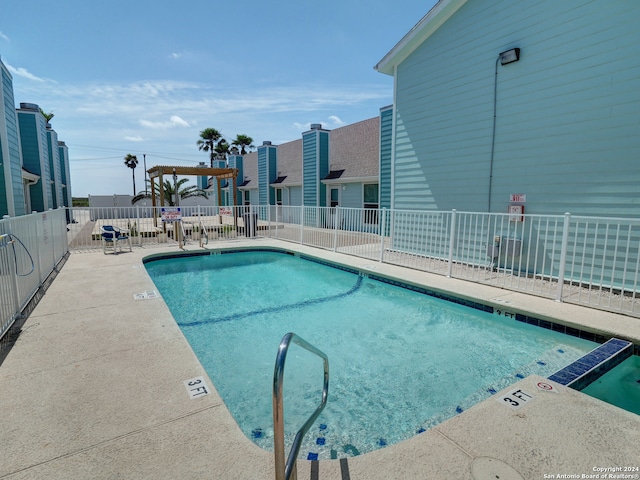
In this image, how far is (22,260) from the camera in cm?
455

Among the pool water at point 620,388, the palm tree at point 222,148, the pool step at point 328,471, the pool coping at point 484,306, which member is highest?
the palm tree at point 222,148

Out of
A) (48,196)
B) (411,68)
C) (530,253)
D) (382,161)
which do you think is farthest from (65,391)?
(48,196)

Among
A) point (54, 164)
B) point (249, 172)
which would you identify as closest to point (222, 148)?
point (249, 172)

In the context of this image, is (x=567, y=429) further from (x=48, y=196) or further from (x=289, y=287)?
(x=48, y=196)

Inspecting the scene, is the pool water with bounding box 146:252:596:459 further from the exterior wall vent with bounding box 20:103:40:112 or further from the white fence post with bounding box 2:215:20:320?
the exterior wall vent with bounding box 20:103:40:112

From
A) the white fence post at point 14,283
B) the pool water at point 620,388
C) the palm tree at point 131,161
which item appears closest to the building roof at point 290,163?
the white fence post at point 14,283

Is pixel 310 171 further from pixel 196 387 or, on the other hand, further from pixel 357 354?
pixel 196 387

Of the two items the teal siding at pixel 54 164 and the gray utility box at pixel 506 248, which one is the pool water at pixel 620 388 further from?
the teal siding at pixel 54 164

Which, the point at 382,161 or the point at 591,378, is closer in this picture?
the point at 591,378

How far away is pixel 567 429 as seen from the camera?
2104mm

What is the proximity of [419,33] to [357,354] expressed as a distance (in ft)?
24.8

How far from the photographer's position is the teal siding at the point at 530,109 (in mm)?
5145

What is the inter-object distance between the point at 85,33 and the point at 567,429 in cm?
1098

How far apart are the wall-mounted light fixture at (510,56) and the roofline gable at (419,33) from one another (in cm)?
173
